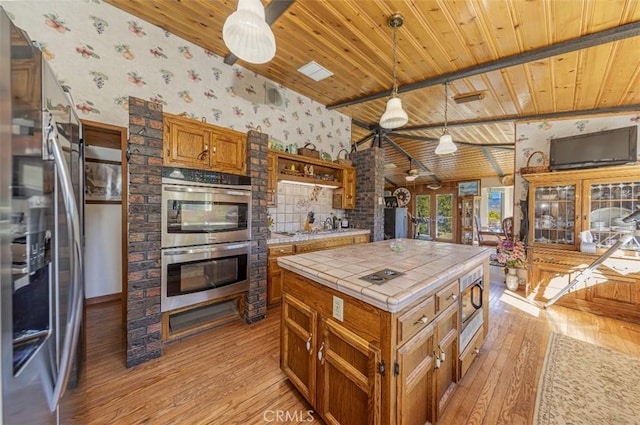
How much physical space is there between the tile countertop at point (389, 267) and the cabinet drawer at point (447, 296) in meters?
0.05

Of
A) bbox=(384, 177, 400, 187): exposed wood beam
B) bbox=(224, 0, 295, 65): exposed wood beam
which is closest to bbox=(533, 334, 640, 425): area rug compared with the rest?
bbox=(224, 0, 295, 65): exposed wood beam

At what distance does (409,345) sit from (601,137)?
4.19m

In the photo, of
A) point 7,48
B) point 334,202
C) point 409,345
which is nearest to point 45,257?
point 7,48

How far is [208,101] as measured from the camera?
10.0 feet

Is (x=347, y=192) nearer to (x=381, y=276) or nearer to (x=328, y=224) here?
(x=328, y=224)

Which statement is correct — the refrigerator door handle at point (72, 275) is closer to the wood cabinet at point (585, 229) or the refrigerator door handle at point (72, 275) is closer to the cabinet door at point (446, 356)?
the cabinet door at point (446, 356)

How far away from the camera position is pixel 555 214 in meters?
3.48

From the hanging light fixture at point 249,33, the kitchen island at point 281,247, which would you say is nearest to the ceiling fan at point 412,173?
the kitchen island at point 281,247

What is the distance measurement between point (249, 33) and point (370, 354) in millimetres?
1752

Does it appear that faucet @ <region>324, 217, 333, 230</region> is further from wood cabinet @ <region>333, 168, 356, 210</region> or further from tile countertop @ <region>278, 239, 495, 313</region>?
tile countertop @ <region>278, 239, 495, 313</region>

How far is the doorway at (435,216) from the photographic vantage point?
29.3 ft

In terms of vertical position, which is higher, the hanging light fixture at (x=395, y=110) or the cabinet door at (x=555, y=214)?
the hanging light fixture at (x=395, y=110)

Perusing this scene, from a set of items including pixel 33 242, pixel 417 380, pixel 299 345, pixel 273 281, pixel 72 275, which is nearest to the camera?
pixel 33 242

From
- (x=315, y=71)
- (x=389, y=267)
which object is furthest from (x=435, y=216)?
(x=389, y=267)
